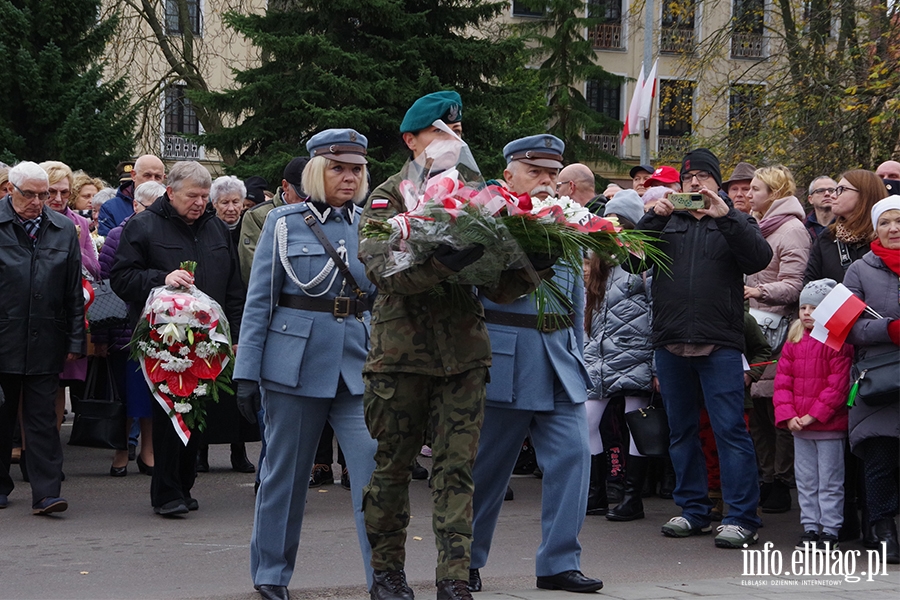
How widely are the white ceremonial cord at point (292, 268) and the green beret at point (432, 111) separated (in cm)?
75

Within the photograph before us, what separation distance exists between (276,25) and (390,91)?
284cm

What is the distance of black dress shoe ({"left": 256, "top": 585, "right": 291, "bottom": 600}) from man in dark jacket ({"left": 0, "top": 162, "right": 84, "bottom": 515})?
272 cm

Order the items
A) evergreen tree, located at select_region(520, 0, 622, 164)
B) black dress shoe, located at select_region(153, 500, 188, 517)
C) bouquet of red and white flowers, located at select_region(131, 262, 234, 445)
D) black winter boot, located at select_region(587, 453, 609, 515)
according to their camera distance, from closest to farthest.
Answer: bouquet of red and white flowers, located at select_region(131, 262, 234, 445) → black dress shoe, located at select_region(153, 500, 188, 517) → black winter boot, located at select_region(587, 453, 609, 515) → evergreen tree, located at select_region(520, 0, 622, 164)

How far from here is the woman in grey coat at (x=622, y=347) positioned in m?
8.43

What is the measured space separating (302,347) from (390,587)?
120 centimetres

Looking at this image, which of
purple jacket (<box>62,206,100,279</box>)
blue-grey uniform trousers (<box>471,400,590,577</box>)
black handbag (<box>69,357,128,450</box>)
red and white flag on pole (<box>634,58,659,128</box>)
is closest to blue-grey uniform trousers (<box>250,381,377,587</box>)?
blue-grey uniform trousers (<box>471,400,590,577</box>)

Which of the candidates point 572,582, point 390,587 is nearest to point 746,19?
point 572,582

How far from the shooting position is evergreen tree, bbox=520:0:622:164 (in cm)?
3784

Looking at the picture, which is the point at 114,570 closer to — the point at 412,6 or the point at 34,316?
the point at 34,316

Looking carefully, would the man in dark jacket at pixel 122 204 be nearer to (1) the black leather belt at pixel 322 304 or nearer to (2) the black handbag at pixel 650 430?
(2) the black handbag at pixel 650 430

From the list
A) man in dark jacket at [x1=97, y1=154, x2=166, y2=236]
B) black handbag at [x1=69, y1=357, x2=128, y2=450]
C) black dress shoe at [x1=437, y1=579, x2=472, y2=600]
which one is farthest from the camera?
man in dark jacket at [x1=97, y1=154, x2=166, y2=236]

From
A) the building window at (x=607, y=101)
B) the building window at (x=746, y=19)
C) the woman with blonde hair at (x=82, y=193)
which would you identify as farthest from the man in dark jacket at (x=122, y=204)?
the building window at (x=607, y=101)

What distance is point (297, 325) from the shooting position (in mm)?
5898

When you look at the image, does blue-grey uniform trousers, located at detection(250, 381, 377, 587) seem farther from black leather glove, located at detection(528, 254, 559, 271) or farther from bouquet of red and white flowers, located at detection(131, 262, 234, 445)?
bouquet of red and white flowers, located at detection(131, 262, 234, 445)
